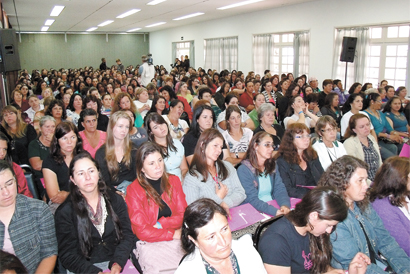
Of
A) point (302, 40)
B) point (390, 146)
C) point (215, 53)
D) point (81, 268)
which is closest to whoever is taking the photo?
point (81, 268)

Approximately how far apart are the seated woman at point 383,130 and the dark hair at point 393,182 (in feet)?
8.71

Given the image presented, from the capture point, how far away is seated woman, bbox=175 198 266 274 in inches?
61.9

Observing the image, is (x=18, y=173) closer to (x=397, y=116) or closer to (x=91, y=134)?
(x=91, y=134)

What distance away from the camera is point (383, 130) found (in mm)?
5547

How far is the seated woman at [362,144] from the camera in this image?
3924mm

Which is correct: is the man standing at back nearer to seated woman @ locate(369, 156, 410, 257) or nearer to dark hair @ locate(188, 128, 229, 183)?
dark hair @ locate(188, 128, 229, 183)

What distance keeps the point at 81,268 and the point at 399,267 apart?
83.4 inches

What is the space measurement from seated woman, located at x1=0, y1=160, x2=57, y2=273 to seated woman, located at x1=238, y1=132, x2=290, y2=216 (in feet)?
5.31

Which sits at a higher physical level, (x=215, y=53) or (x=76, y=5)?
(x=76, y=5)

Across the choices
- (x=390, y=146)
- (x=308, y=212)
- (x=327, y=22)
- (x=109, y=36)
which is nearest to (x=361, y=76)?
(x=327, y=22)

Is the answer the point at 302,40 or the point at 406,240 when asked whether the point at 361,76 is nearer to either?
the point at 302,40

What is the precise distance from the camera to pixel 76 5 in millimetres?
9984

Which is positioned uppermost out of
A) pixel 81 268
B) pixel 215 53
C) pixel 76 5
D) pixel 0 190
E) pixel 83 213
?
pixel 76 5

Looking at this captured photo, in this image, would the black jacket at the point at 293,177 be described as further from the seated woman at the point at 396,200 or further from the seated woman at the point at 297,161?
the seated woman at the point at 396,200
